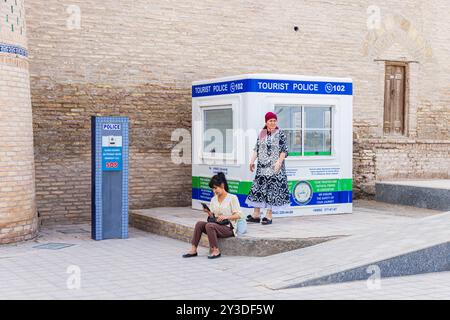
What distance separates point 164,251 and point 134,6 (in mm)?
5616

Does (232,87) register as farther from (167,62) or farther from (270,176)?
(167,62)

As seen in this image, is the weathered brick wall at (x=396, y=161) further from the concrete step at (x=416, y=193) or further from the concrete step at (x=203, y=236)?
the concrete step at (x=203, y=236)

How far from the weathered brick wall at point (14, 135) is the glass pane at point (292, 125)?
4.36 metres

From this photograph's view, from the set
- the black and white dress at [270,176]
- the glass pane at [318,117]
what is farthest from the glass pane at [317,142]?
the black and white dress at [270,176]

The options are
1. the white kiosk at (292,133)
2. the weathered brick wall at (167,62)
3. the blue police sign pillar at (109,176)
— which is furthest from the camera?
the weathered brick wall at (167,62)

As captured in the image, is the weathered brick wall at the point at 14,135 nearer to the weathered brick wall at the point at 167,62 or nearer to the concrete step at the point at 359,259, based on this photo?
the weathered brick wall at the point at 167,62

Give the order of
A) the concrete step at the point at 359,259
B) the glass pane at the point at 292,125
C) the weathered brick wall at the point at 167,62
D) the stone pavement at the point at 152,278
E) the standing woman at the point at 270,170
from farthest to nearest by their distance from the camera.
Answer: the weathered brick wall at the point at 167,62
the glass pane at the point at 292,125
the standing woman at the point at 270,170
the concrete step at the point at 359,259
the stone pavement at the point at 152,278

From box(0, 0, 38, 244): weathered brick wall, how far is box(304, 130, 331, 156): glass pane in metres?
4.84

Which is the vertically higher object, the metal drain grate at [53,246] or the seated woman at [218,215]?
the seated woman at [218,215]

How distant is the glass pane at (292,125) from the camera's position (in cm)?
1251

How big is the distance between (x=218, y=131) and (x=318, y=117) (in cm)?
186

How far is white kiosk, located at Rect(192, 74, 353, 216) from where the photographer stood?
12000 mm

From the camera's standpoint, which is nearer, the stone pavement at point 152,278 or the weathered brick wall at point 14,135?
the stone pavement at point 152,278

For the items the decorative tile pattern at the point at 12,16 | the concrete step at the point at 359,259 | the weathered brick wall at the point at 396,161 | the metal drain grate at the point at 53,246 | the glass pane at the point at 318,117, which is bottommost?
the metal drain grate at the point at 53,246
